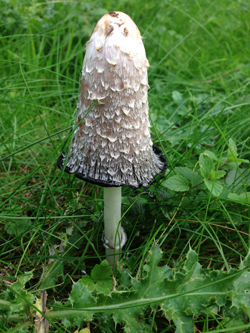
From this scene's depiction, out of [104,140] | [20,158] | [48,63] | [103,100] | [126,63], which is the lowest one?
[20,158]

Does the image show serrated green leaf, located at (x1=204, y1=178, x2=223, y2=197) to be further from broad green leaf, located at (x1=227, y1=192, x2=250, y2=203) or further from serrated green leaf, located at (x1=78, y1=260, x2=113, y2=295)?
serrated green leaf, located at (x1=78, y1=260, x2=113, y2=295)

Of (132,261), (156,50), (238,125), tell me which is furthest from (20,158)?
(156,50)

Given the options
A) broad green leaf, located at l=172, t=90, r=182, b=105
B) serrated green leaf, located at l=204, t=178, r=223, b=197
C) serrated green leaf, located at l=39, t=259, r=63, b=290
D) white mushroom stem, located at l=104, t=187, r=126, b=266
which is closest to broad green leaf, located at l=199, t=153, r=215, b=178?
serrated green leaf, located at l=204, t=178, r=223, b=197

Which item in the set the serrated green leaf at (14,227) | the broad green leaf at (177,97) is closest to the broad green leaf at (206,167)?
the serrated green leaf at (14,227)

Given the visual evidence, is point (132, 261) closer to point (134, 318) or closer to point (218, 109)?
point (134, 318)

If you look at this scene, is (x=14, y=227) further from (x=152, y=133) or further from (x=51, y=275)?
(x=152, y=133)

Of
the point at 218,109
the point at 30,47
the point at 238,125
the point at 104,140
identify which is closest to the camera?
the point at 104,140

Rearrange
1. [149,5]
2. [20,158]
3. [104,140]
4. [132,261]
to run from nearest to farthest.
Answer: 1. [104,140]
2. [132,261]
3. [20,158]
4. [149,5]

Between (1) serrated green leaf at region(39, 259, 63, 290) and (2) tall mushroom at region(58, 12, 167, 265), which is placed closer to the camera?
(2) tall mushroom at region(58, 12, 167, 265)
